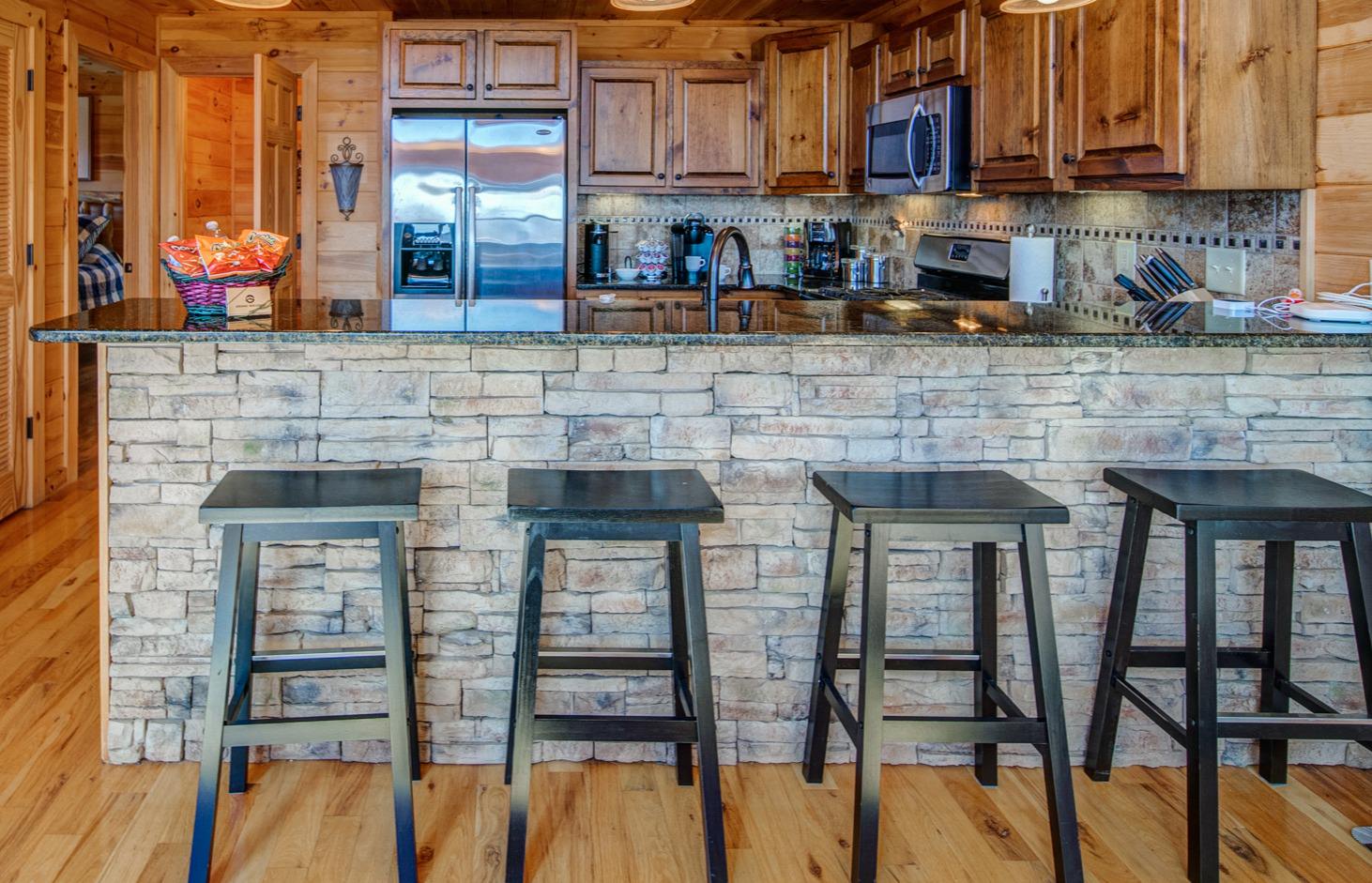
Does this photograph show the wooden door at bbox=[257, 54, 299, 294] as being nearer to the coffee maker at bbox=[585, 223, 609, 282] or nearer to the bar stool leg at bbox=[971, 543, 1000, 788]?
the coffee maker at bbox=[585, 223, 609, 282]

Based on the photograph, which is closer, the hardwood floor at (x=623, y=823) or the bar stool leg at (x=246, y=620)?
the hardwood floor at (x=623, y=823)

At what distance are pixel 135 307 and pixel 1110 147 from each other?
8.10 ft

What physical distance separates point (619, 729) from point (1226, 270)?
2.20 meters

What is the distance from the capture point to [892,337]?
250cm

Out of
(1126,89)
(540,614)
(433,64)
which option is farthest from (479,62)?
(540,614)

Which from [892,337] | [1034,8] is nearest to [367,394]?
[892,337]

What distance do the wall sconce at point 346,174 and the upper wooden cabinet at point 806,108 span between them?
205 cm

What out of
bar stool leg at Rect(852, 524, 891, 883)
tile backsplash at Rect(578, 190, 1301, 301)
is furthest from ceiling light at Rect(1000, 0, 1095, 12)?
bar stool leg at Rect(852, 524, 891, 883)

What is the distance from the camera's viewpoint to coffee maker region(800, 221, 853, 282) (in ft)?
21.0

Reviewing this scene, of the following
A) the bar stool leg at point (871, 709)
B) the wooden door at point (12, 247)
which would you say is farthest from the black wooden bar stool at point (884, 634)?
the wooden door at point (12, 247)

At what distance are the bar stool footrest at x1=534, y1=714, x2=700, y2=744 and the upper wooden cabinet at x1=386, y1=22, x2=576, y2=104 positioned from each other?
407 cm

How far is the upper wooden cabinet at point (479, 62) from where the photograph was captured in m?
5.71

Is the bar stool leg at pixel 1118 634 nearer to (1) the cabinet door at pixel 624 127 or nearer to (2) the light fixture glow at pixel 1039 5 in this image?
(2) the light fixture glow at pixel 1039 5

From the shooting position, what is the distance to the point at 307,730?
2242 millimetres
